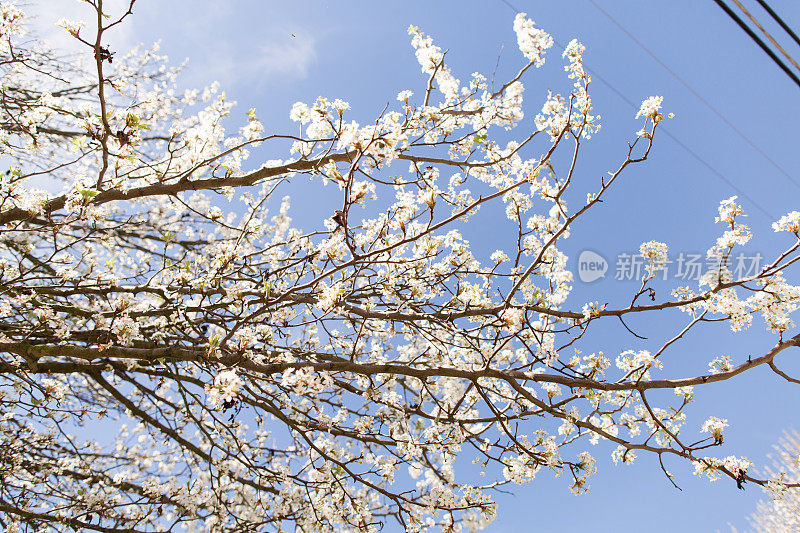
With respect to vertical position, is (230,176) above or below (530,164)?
above

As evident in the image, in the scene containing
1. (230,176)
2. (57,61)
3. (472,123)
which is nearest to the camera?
(230,176)

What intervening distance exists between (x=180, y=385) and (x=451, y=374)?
6.29ft

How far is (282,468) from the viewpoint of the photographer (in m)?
4.39

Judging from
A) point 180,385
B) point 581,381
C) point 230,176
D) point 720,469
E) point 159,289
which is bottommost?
point 720,469

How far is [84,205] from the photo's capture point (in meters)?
2.76

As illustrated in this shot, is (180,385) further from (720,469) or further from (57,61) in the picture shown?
(57,61)

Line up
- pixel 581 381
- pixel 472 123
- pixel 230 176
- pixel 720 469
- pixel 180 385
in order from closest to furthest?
pixel 581 381
pixel 720 469
pixel 180 385
pixel 230 176
pixel 472 123

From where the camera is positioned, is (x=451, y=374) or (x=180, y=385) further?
(x=180, y=385)

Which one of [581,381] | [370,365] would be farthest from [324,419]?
[581,381]

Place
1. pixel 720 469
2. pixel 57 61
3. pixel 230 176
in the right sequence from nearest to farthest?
pixel 720 469 → pixel 230 176 → pixel 57 61

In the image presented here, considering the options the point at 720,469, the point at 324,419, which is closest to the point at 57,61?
the point at 324,419

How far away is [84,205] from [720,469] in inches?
160

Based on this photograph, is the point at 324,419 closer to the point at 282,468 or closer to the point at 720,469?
the point at 282,468

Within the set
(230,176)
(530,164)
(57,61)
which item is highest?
(57,61)
